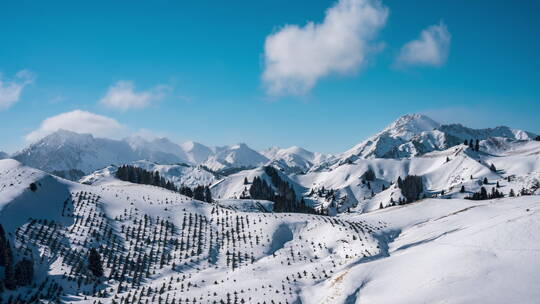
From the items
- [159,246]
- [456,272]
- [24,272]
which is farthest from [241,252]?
[456,272]

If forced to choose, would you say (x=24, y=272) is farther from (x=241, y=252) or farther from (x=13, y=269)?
(x=241, y=252)

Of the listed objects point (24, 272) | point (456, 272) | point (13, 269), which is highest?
point (13, 269)

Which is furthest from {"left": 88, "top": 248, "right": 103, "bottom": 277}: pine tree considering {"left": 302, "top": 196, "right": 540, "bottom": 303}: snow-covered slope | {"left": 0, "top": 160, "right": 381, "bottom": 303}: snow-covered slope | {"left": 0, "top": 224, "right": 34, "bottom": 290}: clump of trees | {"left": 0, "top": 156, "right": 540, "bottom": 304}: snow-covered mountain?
{"left": 302, "top": 196, "right": 540, "bottom": 303}: snow-covered slope

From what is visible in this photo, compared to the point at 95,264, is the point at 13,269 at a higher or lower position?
higher

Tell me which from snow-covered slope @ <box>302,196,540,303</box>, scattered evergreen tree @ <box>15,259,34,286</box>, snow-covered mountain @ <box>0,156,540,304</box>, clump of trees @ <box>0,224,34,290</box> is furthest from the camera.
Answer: scattered evergreen tree @ <box>15,259,34,286</box>

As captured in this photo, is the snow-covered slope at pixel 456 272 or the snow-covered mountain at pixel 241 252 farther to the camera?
the snow-covered mountain at pixel 241 252

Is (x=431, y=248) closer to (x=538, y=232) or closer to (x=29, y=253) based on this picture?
(x=538, y=232)

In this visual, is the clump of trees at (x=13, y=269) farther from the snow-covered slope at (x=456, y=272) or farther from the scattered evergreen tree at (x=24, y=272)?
the snow-covered slope at (x=456, y=272)

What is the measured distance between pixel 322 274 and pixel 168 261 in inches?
1087

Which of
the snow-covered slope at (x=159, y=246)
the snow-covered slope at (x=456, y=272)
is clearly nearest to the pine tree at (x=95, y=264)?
the snow-covered slope at (x=159, y=246)

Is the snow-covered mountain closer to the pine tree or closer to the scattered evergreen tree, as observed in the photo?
the scattered evergreen tree

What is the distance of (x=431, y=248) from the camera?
59844 millimetres

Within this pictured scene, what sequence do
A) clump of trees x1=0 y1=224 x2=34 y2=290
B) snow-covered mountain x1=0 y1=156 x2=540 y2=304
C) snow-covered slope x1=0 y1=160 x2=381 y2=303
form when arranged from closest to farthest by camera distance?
1. snow-covered mountain x1=0 y1=156 x2=540 y2=304
2. clump of trees x1=0 y1=224 x2=34 y2=290
3. snow-covered slope x1=0 y1=160 x2=381 y2=303

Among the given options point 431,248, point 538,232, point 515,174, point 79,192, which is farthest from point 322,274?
point 515,174
